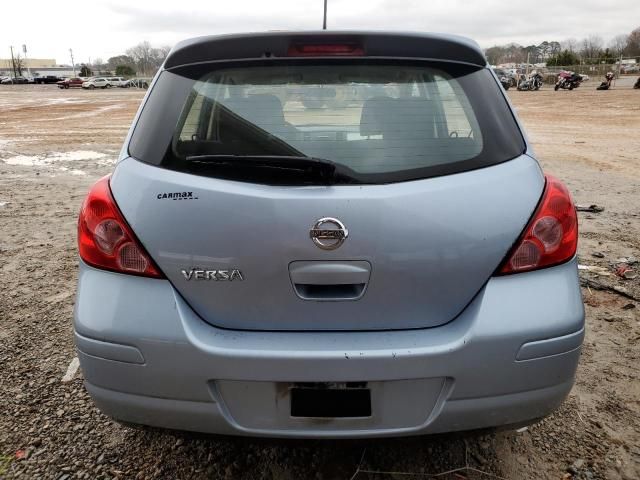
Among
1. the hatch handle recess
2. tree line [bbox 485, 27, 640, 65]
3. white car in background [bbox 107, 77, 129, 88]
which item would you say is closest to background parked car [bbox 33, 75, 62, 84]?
white car in background [bbox 107, 77, 129, 88]

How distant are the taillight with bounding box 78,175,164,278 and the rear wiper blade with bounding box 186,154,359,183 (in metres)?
0.37

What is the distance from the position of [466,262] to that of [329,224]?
44 cm

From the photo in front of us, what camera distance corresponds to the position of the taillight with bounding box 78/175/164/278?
173 centimetres

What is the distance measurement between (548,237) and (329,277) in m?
0.73

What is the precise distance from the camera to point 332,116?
1.90m

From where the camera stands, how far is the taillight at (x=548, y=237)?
1717mm

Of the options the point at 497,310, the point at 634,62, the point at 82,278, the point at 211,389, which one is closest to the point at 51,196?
the point at 82,278

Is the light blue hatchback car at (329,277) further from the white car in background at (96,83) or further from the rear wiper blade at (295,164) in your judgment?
the white car in background at (96,83)

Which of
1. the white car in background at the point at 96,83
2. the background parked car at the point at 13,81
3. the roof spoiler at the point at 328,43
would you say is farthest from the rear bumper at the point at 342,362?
the background parked car at the point at 13,81

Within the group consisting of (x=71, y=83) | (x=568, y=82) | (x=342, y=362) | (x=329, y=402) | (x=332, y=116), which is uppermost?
(x=332, y=116)

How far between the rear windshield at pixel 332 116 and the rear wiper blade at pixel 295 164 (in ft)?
0.08

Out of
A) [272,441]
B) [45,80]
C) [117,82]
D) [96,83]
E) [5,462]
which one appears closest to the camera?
[272,441]

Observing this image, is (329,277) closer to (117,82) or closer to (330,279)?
(330,279)

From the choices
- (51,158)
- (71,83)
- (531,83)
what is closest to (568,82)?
(531,83)
